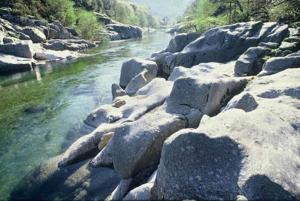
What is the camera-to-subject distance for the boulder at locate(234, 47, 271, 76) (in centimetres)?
1997

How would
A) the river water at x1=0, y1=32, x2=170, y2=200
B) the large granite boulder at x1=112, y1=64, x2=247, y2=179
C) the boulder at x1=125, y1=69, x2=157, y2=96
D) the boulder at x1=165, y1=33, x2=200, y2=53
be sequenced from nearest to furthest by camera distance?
the large granite boulder at x1=112, y1=64, x2=247, y2=179, the river water at x1=0, y1=32, x2=170, y2=200, the boulder at x1=125, y1=69, x2=157, y2=96, the boulder at x1=165, y1=33, x2=200, y2=53

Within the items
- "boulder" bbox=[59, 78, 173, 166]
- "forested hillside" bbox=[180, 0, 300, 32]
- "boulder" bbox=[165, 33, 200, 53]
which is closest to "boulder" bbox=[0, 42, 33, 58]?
"forested hillside" bbox=[180, 0, 300, 32]

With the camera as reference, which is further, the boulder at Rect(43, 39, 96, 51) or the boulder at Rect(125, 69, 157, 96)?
the boulder at Rect(43, 39, 96, 51)

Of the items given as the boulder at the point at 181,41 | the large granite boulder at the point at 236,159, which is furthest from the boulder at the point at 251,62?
the boulder at the point at 181,41

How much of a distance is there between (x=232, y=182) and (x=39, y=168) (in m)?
10.7

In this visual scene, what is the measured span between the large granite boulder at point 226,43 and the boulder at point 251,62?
280 centimetres

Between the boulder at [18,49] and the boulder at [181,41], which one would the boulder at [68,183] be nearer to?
the boulder at [181,41]

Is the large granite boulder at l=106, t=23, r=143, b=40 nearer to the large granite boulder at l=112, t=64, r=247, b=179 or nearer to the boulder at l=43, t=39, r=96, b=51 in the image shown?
the boulder at l=43, t=39, r=96, b=51

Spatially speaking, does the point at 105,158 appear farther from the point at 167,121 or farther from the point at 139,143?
the point at 167,121

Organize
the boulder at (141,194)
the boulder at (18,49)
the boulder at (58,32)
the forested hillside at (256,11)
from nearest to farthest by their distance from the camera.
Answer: the boulder at (141,194) < the forested hillside at (256,11) < the boulder at (18,49) < the boulder at (58,32)

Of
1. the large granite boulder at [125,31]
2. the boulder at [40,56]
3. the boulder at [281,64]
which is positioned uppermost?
the boulder at [281,64]

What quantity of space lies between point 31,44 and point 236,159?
5356 centimetres

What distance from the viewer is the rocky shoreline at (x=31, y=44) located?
48.6m

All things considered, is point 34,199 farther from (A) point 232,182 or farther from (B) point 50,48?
(B) point 50,48
